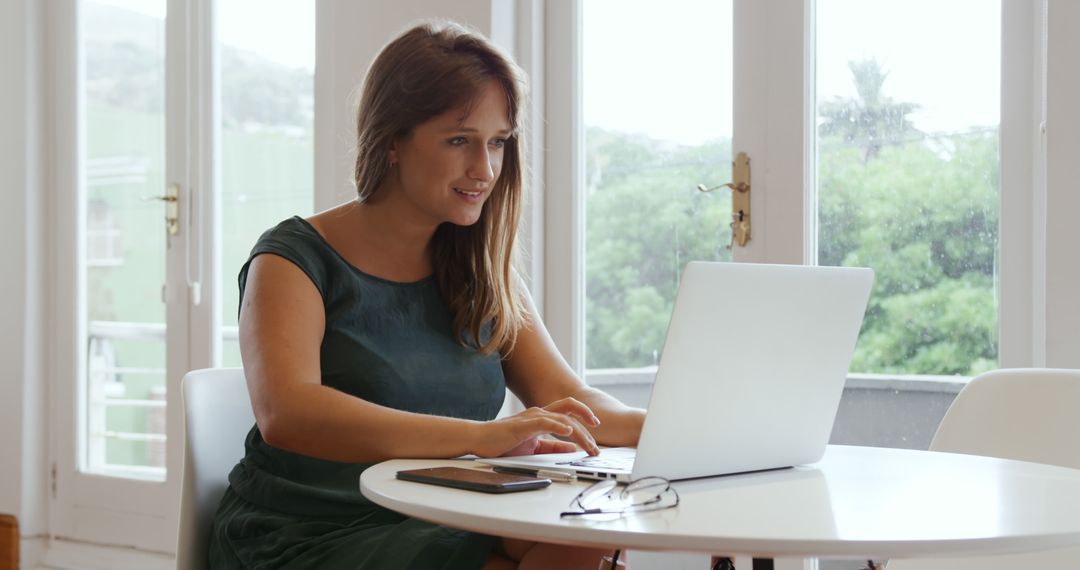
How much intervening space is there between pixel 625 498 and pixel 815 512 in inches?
7.0

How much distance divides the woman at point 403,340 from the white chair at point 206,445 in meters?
0.05

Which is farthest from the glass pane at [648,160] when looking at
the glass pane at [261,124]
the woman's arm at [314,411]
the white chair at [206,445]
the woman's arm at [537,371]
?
the woman's arm at [314,411]

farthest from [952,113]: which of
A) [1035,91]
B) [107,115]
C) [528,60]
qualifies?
[107,115]

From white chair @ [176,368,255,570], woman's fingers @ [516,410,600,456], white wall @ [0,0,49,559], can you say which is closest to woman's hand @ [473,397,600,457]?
woman's fingers @ [516,410,600,456]

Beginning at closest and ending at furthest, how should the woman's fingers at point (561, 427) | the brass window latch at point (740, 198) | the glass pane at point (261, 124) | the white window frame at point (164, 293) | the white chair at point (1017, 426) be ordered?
the woman's fingers at point (561, 427)
the white chair at point (1017, 426)
the brass window latch at point (740, 198)
the glass pane at point (261, 124)
the white window frame at point (164, 293)

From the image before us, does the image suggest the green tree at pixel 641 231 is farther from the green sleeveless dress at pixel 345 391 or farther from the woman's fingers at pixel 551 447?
the woman's fingers at pixel 551 447

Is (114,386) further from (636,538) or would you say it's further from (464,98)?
(636,538)

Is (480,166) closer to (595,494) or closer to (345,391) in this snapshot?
(345,391)

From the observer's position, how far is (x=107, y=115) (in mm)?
3984

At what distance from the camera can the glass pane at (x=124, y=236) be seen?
3.90m

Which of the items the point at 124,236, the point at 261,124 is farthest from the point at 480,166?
the point at 124,236

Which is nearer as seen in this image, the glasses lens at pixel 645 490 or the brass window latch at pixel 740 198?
the glasses lens at pixel 645 490

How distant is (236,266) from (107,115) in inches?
30.5

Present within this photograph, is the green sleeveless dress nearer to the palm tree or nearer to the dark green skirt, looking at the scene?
the dark green skirt
